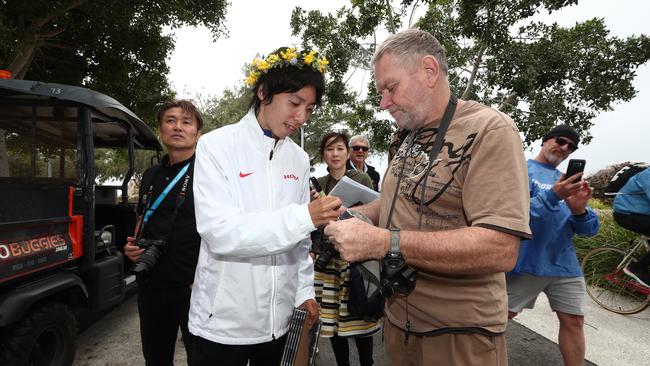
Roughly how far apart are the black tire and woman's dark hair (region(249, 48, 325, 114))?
97.0 inches

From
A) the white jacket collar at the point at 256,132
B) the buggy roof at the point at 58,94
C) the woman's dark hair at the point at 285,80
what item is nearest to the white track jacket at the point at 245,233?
the white jacket collar at the point at 256,132

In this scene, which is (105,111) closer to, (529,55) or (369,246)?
(369,246)

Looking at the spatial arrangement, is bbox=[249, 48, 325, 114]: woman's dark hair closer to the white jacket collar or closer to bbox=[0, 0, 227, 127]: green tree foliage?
the white jacket collar

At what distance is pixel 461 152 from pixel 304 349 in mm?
1214

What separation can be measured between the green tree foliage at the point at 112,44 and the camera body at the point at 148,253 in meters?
8.30

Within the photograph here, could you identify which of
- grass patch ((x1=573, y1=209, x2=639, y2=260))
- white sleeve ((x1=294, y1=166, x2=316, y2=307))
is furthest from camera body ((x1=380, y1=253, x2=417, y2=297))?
grass patch ((x1=573, y1=209, x2=639, y2=260))

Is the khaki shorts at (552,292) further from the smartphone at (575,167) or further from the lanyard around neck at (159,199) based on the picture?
the lanyard around neck at (159,199)

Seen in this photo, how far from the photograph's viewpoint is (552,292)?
3.17 metres

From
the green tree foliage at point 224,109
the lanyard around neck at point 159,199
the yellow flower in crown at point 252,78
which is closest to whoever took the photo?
the yellow flower in crown at point 252,78

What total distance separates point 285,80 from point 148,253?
150 centimetres

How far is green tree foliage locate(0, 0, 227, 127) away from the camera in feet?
28.5

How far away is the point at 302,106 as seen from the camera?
191 cm

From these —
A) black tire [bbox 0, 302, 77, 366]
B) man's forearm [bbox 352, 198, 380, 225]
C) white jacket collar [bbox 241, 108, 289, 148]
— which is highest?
white jacket collar [bbox 241, 108, 289, 148]

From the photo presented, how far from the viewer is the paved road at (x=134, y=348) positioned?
3.67 metres
